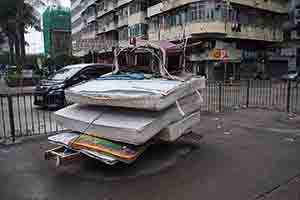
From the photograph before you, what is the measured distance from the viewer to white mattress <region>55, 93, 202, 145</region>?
3.37m

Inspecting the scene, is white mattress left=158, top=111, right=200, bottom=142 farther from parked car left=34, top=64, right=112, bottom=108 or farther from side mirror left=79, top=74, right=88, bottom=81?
side mirror left=79, top=74, right=88, bottom=81

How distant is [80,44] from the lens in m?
22.1

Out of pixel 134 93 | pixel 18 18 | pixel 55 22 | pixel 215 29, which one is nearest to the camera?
pixel 134 93

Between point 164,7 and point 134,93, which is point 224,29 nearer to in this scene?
point 164,7

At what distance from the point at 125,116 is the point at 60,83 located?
6.54 m

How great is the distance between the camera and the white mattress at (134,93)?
3.40 metres

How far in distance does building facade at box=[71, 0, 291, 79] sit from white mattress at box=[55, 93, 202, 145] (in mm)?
18160

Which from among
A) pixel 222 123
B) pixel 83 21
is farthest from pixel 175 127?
pixel 83 21

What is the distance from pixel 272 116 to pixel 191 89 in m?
4.60

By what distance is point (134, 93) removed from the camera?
355cm

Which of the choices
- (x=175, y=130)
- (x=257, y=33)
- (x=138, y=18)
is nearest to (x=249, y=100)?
(x=175, y=130)

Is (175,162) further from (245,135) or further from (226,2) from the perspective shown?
(226,2)

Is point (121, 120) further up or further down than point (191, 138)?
further up

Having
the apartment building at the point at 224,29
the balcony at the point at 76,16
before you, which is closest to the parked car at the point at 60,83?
the apartment building at the point at 224,29
